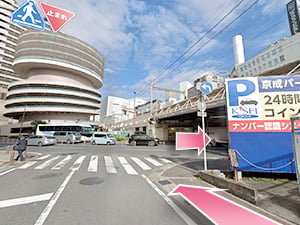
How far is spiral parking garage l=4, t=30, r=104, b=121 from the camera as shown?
43.0 meters

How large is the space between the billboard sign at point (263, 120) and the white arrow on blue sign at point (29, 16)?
7.67 metres

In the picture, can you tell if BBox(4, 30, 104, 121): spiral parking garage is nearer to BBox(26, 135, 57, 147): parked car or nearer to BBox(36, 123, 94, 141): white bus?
BBox(36, 123, 94, 141): white bus

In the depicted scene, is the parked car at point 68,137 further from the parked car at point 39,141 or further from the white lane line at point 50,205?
the white lane line at point 50,205

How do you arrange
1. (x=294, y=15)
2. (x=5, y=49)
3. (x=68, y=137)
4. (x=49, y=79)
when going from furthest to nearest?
(x=5, y=49) → (x=49, y=79) → (x=294, y=15) → (x=68, y=137)

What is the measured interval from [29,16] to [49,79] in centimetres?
5060

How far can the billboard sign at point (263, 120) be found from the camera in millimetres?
5000

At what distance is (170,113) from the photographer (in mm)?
22984

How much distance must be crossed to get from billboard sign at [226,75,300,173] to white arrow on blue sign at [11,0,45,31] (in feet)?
25.2

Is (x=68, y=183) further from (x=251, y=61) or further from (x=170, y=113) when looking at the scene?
(x=251, y=61)

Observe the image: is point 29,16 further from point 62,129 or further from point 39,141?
point 62,129

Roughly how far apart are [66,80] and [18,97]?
1485 centimetres

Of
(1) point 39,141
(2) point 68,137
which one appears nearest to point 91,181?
(1) point 39,141

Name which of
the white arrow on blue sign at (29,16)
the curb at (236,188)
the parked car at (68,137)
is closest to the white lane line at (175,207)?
the curb at (236,188)

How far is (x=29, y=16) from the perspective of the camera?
5156 mm
